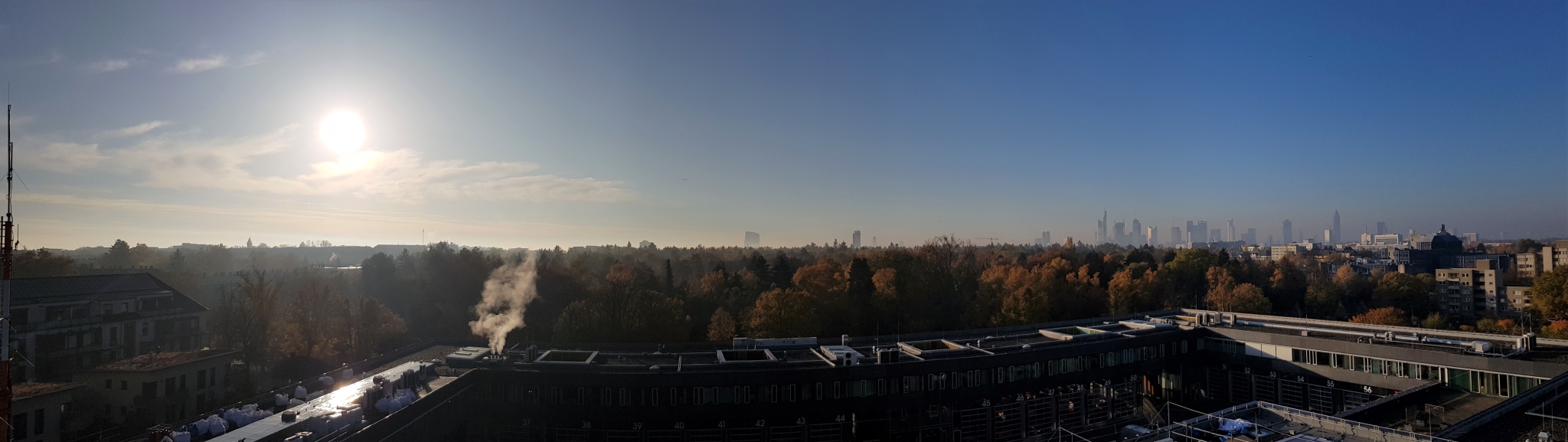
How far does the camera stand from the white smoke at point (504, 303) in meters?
30.4

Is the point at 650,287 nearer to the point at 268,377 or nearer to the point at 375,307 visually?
the point at 375,307

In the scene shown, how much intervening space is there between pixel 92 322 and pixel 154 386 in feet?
42.2

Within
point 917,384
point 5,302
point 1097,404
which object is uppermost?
point 5,302

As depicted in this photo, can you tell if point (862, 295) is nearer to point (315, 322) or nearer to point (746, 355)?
point (746, 355)

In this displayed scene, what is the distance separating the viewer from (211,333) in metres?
46.0

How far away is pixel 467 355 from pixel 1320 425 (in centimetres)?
2704

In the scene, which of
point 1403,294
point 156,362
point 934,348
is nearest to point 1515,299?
point 1403,294

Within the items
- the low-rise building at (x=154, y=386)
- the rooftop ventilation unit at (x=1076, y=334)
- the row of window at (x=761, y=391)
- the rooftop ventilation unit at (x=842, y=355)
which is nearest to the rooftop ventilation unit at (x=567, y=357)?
the row of window at (x=761, y=391)

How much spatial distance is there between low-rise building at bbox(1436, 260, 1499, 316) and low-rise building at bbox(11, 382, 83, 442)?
103m

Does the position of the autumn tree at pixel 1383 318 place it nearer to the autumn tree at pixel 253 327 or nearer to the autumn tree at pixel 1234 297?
the autumn tree at pixel 1234 297

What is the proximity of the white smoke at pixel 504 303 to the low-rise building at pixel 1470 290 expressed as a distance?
89.0 m

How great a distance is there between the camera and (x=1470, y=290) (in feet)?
237

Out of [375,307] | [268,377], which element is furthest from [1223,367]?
[375,307]

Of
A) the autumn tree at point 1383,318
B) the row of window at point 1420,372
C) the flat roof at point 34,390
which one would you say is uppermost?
the flat roof at point 34,390
